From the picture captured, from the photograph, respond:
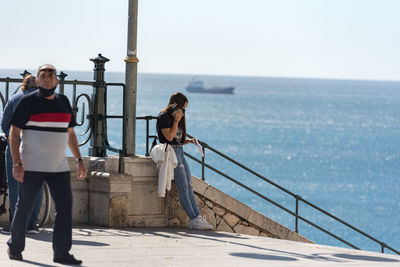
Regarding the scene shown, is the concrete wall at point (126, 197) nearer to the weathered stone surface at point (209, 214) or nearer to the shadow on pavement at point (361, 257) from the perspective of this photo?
the weathered stone surface at point (209, 214)

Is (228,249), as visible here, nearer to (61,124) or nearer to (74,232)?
(74,232)

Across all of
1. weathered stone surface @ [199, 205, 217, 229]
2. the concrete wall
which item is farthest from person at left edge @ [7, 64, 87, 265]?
weathered stone surface @ [199, 205, 217, 229]

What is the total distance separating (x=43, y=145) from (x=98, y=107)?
10.6 ft

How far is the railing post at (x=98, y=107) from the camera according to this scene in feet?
34.1

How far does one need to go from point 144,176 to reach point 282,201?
62105mm

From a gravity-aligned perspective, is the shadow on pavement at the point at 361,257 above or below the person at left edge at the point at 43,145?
→ below

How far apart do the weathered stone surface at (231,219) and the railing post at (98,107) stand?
204 cm

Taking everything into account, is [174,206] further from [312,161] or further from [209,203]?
[312,161]

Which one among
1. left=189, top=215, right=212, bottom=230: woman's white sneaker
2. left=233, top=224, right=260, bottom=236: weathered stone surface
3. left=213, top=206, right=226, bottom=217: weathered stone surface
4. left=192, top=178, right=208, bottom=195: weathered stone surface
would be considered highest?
left=192, top=178, right=208, bottom=195: weathered stone surface

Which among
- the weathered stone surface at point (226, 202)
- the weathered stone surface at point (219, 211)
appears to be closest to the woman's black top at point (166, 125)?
the weathered stone surface at point (226, 202)

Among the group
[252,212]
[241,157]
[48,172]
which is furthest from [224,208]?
[241,157]

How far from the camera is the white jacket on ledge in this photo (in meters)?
10.3

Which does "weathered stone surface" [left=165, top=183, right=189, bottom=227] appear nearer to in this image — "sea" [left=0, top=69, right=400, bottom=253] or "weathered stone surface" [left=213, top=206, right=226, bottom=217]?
"weathered stone surface" [left=213, top=206, right=226, bottom=217]

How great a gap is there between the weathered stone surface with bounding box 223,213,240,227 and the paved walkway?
4.80 ft
